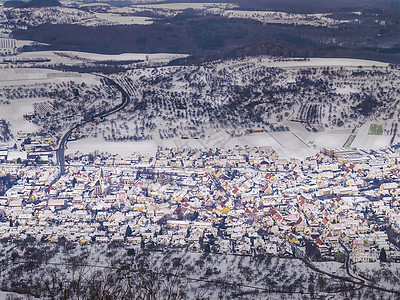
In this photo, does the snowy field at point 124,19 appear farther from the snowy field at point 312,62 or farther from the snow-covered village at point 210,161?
the snowy field at point 312,62

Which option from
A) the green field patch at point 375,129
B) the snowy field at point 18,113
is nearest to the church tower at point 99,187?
the snowy field at point 18,113

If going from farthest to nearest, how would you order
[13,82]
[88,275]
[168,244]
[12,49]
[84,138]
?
[12,49] < [13,82] < [84,138] < [168,244] < [88,275]

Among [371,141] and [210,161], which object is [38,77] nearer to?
[210,161]

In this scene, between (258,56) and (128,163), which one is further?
(258,56)

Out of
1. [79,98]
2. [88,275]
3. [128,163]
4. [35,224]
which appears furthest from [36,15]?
[88,275]

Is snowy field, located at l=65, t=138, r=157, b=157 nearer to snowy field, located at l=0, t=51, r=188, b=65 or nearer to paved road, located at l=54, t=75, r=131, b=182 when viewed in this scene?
paved road, located at l=54, t=75, r=131, b=182

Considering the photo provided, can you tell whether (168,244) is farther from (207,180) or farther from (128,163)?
(128,163)

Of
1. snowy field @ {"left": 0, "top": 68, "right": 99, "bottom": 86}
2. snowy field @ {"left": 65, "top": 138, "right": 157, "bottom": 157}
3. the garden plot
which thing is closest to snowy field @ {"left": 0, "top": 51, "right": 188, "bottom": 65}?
snowy field @ {"left": 0, "top": 68, "right": 99, "bottom": 86}

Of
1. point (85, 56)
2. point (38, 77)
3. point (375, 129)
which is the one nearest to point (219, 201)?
point (375, 129)
